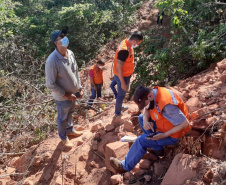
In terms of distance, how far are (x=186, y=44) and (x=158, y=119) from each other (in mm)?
3249

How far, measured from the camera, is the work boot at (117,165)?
301 cm

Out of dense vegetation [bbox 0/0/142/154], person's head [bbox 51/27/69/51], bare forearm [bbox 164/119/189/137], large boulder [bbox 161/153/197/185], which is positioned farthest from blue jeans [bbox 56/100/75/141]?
dense vegetation [bbox 0/0/142/154]

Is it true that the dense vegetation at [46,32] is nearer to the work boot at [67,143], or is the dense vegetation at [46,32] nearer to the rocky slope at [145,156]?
the rocky slope at [145,156]

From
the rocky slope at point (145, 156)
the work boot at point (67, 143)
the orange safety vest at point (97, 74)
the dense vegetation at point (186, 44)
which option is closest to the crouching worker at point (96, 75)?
the orange safety vest at point (97, 74)

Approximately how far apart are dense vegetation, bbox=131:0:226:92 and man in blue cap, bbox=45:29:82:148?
2086 mm

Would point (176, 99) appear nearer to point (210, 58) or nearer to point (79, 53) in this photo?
point (210, 58)

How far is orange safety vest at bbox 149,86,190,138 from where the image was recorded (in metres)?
2.48

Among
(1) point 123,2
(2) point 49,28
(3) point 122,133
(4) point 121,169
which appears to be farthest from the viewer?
(1) point 123,2

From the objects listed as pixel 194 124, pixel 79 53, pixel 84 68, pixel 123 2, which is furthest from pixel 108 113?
pixel 123 2

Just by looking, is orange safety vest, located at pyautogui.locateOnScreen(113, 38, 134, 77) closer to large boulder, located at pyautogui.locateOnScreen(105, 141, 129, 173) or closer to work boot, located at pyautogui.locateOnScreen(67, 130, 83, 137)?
large boulder, located at pyautogui.locateOnScreen(105, 141, 129, 173)

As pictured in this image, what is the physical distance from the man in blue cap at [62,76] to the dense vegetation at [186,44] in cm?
209

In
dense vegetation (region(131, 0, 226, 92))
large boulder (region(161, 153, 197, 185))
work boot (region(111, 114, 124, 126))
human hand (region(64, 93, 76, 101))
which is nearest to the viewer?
large boulder (region(161, 153, 197, 185))

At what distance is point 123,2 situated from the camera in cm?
1170

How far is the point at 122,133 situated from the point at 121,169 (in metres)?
0.85
